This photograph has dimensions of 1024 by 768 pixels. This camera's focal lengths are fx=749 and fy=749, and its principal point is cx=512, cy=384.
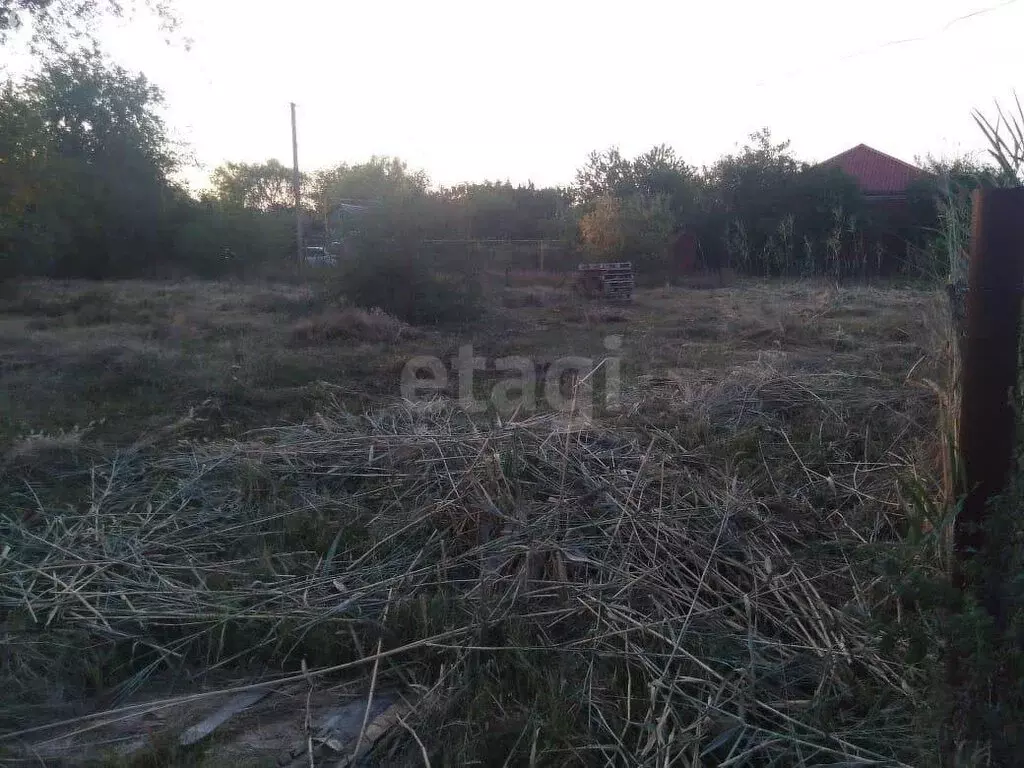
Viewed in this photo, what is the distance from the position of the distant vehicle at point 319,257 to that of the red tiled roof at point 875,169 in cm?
1817

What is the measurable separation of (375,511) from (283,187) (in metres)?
47.8

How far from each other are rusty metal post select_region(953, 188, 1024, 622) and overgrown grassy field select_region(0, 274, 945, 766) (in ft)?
0.94

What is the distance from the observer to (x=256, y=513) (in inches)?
160

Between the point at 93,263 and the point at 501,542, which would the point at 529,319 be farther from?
the point at 93,263

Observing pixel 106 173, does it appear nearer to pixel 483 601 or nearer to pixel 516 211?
pixel 516 211

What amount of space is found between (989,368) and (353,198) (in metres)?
18.5

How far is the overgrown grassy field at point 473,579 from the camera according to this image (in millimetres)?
2404

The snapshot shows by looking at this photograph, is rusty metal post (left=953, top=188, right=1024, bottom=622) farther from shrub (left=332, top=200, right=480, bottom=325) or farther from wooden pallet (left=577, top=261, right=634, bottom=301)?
wooden pallet (left=577, top=261, right=634, bottom=301)

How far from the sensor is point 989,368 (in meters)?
1.93

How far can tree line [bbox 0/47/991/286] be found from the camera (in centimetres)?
2150

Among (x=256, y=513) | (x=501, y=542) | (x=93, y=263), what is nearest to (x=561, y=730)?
(x=501, y=542)

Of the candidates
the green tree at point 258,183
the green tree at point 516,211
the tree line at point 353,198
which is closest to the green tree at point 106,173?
the tree line at point 353,198

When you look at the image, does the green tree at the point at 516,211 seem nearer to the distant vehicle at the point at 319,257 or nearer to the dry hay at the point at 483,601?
the distant vehicle at the point at 319,257

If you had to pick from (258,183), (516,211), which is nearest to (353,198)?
(516,211)
